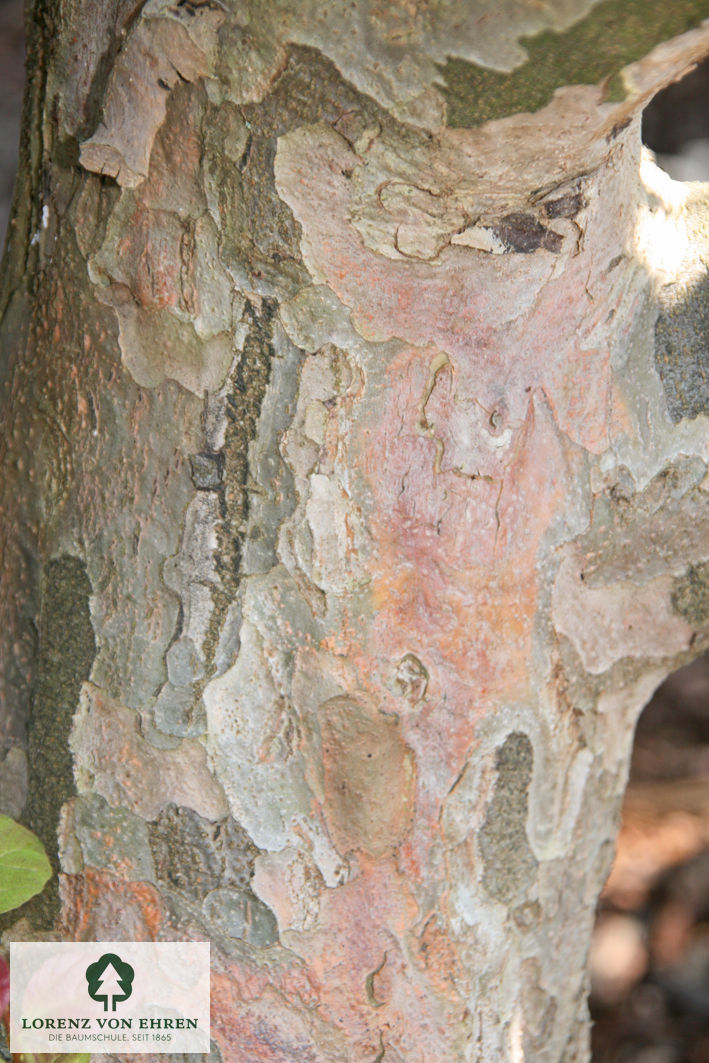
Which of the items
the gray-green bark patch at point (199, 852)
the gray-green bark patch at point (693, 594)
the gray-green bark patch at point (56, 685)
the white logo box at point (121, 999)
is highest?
the gray-green bark patch at point (693, 594)

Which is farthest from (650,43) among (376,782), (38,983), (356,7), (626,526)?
(38,983)

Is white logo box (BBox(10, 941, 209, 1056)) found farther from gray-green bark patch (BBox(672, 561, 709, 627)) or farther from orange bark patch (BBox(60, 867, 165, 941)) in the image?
gray-green bark patch (BBox(672, 561, 709, 627))

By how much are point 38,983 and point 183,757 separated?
0.64 ft

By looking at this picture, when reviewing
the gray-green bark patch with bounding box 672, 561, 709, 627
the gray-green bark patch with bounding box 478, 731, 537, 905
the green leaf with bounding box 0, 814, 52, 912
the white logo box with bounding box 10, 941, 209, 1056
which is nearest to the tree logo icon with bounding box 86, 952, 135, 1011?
the white logo box with bounding box 10, 941, 209, 1056

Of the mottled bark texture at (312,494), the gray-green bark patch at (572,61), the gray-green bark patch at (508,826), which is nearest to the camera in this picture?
the gray-green bark patch at (572,61)

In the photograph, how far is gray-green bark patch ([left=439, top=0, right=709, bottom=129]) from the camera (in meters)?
0.45

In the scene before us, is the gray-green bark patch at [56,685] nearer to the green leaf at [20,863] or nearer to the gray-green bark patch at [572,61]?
the green leaf at [20,863]

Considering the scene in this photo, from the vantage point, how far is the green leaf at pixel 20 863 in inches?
21.0

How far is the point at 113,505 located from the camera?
2.04 feet

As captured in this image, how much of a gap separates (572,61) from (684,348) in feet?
0.86

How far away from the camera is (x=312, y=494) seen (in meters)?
0.60

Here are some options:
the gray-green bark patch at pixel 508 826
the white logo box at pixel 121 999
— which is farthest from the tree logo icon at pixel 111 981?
the gray-green bark patch at pixel 508 826

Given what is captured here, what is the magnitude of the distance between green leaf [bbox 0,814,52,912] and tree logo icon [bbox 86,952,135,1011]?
0.14 metres

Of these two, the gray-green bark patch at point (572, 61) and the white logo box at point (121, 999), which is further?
the white logo box at point (121, 999)
